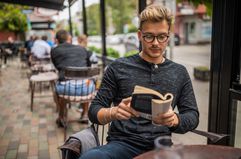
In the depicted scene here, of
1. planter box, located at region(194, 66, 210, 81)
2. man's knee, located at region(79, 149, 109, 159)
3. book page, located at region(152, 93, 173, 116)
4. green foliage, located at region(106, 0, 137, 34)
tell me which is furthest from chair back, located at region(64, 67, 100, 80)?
green foliage, located at region(106, 0, 137, 34)

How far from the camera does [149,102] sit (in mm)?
1377

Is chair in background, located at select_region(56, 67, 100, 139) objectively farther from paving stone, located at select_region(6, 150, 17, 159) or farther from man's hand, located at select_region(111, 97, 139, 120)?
man's hand, located at select_region(111, 97, 139, 120)

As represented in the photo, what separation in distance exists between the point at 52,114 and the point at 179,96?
3.40 meters

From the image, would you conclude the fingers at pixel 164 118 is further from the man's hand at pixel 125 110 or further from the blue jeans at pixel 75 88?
the blue jeans at pixel 75 88

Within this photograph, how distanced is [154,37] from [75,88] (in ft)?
7.34

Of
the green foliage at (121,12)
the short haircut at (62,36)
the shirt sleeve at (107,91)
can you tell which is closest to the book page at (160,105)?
the shirt sleeve at (107,91)

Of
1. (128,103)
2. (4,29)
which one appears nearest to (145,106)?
(128,103)

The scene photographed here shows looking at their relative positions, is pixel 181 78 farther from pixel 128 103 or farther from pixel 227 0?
pixel 227 0

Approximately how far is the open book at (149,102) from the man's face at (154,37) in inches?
17.4

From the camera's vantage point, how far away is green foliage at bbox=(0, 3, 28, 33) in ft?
63.3

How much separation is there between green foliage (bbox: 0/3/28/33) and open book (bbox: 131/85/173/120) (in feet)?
63.9

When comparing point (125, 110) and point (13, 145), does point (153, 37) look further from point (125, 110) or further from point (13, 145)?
point (13, 145)

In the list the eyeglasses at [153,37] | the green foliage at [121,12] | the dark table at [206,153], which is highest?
the green foliage at [121,12]

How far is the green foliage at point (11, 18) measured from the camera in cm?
1930
